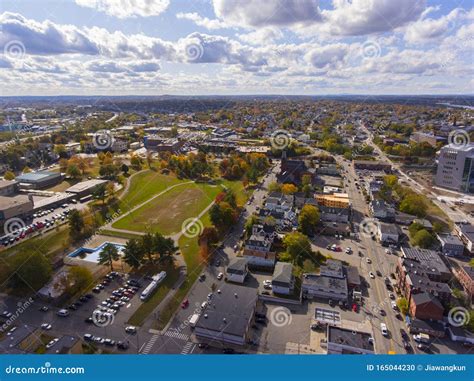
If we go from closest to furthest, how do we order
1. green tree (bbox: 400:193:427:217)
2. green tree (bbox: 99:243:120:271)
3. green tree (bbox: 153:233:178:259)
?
1. green tree (bbox: 99:243:120:271)
2. green tree (bbox: 153:233:178:259)
3. green tree (bbox: 400:193:427:217)

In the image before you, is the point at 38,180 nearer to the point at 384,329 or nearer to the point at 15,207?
the point at 15,207

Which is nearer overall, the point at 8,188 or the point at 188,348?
the point at 188,348

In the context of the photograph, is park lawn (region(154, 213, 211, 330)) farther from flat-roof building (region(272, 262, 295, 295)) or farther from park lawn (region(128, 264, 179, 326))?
flat-roof building (region(272, 262, 295, 295))

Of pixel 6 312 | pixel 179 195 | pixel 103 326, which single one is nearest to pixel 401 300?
pixel 103 326

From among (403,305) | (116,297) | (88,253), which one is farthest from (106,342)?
(403,305)

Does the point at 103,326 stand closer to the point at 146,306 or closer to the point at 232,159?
the point at 146,306

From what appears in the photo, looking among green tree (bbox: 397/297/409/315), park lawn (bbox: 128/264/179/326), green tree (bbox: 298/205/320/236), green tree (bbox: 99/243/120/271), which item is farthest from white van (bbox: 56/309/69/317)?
green tree (bbox: 397/297/409/315)
